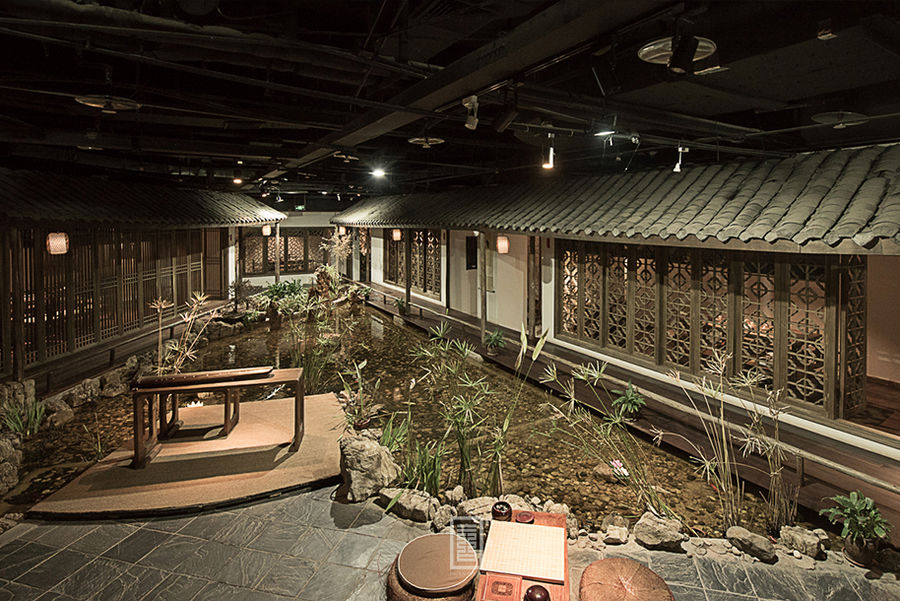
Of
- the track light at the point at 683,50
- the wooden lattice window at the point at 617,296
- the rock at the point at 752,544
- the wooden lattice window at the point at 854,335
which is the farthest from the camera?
the wooden lattice window at the point at 617,296

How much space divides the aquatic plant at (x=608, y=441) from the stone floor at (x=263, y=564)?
889 mm

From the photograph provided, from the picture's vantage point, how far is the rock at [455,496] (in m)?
5.55

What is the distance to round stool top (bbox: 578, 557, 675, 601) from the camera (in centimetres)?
329

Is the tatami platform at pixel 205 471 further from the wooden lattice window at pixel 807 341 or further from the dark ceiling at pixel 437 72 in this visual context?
the wooden lattice window at pixel 807 341

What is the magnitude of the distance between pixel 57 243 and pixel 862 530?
12133mm

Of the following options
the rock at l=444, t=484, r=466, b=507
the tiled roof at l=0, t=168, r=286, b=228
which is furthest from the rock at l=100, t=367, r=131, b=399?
the rock at l=444, t=484, r=466, b=507

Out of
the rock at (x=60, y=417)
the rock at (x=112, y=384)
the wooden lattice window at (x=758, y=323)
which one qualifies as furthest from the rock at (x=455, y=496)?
the rock at (x=112, y=384)

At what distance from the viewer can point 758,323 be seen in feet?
24.8

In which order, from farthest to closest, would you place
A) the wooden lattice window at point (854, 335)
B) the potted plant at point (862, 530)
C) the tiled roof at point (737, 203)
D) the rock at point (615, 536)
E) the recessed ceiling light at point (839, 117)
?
the wooden lattice window at point (854, 335)
the recessed ceiling light at point (839, 117)
the tiled roof at point (737, 203)
the rock at point (615, 536)
the potted plant at point (862, 530)

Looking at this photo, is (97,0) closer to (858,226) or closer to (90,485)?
(90,485)

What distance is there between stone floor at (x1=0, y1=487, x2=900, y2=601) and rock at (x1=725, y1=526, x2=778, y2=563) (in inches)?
4.3

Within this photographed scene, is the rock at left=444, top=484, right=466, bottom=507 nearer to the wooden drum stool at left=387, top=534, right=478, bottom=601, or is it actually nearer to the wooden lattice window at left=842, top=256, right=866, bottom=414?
the wooden drum stool at left=387, top=534, right=478, bottom=601

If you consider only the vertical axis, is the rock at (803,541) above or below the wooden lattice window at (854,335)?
below

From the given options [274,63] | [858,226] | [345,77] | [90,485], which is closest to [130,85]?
[274,63]
